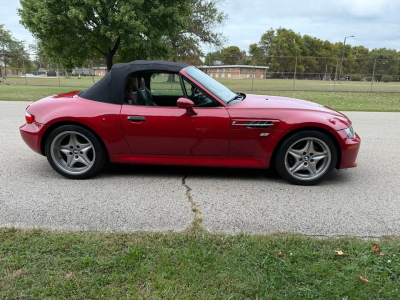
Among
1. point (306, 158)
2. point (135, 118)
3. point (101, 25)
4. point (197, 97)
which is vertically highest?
point (101, 25)

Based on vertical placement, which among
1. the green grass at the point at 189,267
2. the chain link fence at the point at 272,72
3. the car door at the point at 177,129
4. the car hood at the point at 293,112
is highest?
the chain link fence at the point at 272,72

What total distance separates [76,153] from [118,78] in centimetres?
111

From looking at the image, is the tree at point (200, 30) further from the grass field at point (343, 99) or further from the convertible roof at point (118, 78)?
the convertible roof at point (118, 78)

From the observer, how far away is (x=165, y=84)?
4488 millimetres

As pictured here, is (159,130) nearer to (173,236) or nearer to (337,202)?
(173,236)

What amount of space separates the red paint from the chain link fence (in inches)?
874

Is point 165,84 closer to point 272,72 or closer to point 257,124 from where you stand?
point 257,124

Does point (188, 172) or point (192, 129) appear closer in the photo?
point (192, 129)

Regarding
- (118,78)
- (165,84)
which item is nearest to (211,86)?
(165,84)

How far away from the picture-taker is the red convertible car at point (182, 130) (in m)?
3.82

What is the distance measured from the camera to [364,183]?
4156 mm

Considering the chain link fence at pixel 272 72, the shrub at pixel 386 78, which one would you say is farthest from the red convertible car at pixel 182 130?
the shrub at pixel 386 78

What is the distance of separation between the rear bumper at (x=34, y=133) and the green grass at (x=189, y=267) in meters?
1.59

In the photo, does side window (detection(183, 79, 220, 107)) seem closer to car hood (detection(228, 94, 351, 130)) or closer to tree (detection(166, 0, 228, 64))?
car hood (detection(228, 94, 351, 130))
